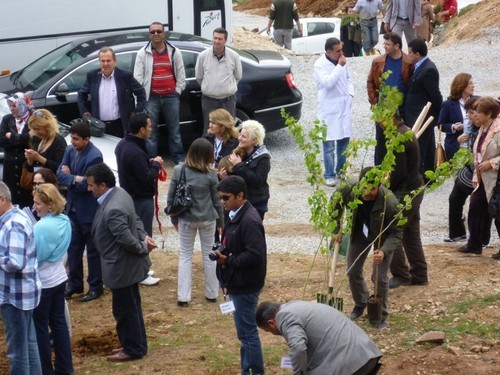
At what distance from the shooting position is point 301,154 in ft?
52.5

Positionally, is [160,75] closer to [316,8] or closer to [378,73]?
[378,73]

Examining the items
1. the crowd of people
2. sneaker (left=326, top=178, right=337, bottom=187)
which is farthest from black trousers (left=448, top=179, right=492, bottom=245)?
sneaker (left=326, top=178, right=337, bottom=187)

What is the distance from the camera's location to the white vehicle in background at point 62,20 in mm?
17219

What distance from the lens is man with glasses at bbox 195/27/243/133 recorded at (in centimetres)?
1407

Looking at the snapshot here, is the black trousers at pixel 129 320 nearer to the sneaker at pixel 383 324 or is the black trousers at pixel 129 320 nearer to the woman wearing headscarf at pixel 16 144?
the sneaker at pixel 383 324

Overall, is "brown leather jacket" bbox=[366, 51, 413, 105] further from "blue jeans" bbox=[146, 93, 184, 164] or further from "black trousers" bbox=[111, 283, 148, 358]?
"black trousers" bbox=[111, 283, 148, 358]

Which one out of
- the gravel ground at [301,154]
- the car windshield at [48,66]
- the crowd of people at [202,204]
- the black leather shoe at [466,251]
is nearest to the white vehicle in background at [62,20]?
the car windshield at [48,66]

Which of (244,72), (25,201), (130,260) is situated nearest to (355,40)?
(244,72)

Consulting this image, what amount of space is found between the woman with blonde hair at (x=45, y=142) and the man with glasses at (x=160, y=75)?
3264 mm

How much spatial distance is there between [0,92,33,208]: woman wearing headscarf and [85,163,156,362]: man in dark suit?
2525mm

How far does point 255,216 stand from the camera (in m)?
7.95

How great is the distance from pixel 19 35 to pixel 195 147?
871 cm

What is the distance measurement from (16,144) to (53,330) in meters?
3.08

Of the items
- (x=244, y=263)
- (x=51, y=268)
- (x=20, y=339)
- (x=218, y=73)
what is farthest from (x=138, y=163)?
(x=218, y=73)
